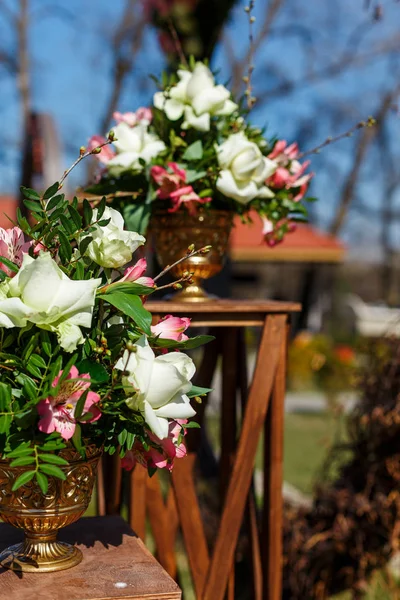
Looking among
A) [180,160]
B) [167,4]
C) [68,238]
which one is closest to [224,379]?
[180,160]

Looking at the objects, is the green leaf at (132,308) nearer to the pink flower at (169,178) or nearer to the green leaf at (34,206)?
the green leaf at (34,206)

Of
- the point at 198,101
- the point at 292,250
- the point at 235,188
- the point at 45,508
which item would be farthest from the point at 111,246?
the point at 292,250

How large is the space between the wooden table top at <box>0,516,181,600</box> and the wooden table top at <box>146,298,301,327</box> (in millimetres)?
611

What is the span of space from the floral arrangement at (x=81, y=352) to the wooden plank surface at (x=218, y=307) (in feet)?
1.87

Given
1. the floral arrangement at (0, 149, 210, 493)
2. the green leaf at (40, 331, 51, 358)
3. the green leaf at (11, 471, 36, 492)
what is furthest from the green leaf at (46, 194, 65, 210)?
the green leaf at (11, 471, 36, 492)

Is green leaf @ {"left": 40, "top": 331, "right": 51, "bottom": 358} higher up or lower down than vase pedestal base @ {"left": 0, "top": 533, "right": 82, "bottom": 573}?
higher up

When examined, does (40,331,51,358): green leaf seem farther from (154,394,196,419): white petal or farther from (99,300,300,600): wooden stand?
(99,300,300,600): wooden stand

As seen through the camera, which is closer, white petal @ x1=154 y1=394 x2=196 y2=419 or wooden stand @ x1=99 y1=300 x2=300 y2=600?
white petal @ x1=154 y1=394 x2=196 y2=419

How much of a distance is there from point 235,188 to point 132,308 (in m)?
0.82

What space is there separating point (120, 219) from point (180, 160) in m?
0.72

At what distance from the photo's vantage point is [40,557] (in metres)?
1.51

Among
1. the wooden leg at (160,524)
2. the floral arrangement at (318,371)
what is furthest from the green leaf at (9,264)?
the floral arrangement at (318,371)

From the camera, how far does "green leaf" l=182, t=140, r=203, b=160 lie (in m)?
2.11

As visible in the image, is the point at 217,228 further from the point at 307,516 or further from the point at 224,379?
the point at 307,516
